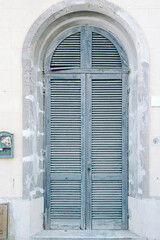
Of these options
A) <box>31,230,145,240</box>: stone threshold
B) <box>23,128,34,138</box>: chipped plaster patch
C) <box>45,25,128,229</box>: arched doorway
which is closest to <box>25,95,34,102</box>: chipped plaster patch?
<box>45,25,128,229</box>: arched doorway

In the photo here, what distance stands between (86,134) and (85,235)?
157cm

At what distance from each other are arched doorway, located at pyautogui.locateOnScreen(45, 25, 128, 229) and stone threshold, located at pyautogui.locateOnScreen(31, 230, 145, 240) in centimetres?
9

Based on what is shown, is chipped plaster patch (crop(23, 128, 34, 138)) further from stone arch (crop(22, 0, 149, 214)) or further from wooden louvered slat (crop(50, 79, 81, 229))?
wooden louvered slat (crop(50, 79, 81, 229))

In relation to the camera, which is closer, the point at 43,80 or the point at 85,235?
the point at 85,235

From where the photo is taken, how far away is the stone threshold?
3.85 metres

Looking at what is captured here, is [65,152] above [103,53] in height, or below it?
below

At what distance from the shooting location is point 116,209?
4.10m

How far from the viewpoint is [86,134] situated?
412cm
